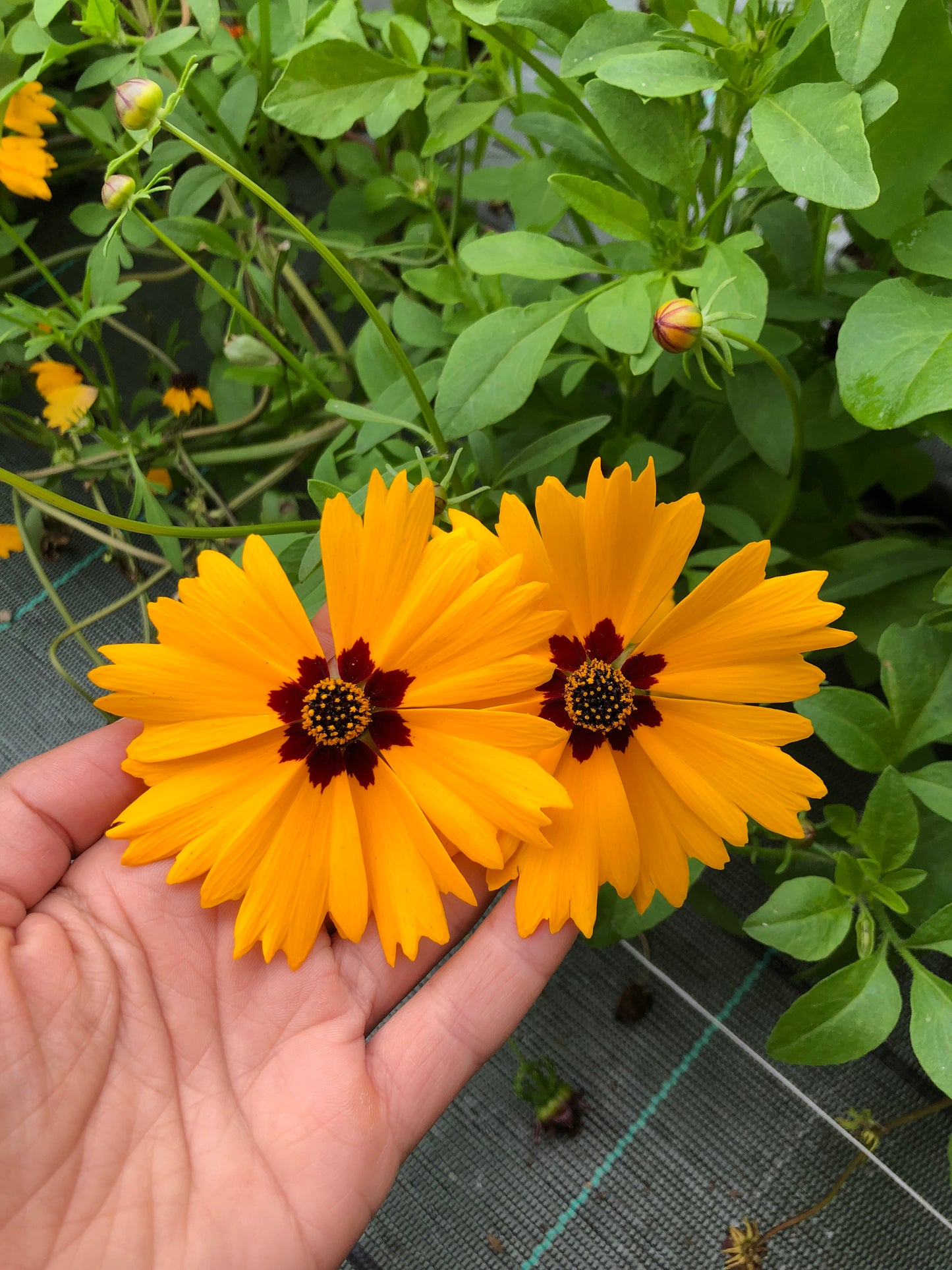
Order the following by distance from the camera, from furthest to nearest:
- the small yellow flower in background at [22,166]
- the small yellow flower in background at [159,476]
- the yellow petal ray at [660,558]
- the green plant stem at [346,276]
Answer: the small yellow flower in background at [159,476] < the small yellow flower in background at [22,166] < the yellow petal ray at [660,558] < the green plant stem at [346,276]

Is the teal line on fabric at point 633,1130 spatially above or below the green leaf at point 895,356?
below

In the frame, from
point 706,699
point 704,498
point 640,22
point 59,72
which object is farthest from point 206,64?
point 706,699

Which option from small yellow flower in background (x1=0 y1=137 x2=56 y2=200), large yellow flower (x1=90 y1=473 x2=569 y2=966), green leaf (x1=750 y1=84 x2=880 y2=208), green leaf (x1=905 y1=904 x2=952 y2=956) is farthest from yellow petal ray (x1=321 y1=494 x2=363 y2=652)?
small yellow flower in background (x1=0 y1=137 x2=56 y2=200)

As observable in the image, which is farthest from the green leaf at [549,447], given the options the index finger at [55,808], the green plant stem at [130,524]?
the index finger at [55,808]

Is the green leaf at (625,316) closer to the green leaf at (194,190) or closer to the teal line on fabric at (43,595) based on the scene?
the green leaf at (194,190)

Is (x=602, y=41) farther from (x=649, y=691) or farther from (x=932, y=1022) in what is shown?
(x=932, y=1022)

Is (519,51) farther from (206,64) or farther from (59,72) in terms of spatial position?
(59,72)

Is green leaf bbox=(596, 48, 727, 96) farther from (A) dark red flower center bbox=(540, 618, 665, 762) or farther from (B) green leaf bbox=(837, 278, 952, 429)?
(A) dark red flower center bbox=(540, 618, 665, 762)

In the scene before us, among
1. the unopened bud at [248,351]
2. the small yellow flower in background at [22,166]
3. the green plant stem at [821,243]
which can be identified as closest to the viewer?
the green plant stem at [821,243]
